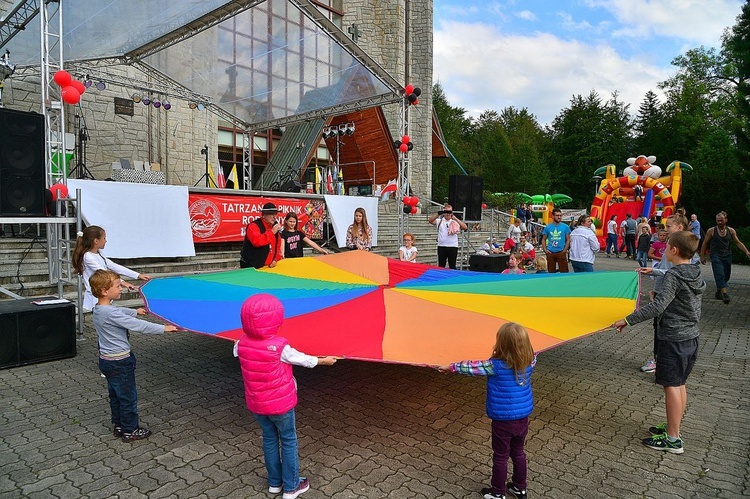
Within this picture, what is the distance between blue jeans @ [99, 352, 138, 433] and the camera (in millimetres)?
3264

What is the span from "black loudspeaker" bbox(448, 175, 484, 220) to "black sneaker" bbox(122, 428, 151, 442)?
920 cm

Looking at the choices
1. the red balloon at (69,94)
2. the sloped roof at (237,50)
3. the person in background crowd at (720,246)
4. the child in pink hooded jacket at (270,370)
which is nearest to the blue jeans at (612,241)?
the person in background crowd at (720,246)

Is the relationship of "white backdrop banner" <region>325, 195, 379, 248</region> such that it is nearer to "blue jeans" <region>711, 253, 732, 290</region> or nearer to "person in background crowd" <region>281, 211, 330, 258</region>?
"person in background crowd" <region>281, 211, 330, 258</region>

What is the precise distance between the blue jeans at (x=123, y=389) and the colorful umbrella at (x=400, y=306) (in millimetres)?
529

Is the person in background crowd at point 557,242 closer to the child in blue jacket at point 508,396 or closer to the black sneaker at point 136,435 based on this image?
the child in blue jacket at point 508,396

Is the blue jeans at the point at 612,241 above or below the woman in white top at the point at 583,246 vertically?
below

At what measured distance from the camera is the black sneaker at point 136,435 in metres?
3.32

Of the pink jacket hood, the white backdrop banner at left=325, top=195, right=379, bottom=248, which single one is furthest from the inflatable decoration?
the pink jacket hood

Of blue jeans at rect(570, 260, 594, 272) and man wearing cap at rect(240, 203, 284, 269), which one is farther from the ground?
man wearing cap at rect(240, 203, 284, 269)

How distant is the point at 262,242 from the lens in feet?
19.2

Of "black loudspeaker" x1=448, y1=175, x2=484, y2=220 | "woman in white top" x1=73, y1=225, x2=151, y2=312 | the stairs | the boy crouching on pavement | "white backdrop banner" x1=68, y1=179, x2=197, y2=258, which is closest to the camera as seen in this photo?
the boy crouching on pavement

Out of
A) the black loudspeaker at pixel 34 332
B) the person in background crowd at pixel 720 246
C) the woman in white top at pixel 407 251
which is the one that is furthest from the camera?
the person in background crowd at pixel 720 246

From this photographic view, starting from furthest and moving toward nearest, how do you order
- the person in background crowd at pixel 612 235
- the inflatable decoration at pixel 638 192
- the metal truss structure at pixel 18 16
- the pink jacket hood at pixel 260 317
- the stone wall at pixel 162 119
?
1. the inflatable decoration at pixel 638 192
2. the person in background crowd at pixel 612 235
3. the stone wall at pixel 162 119
4. the metal truss structure at pixel 18 16
5. the pink jacket hood at pixel 260 317

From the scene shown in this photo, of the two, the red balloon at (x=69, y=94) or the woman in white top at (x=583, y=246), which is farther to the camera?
the woman in white top at (x=583, y=246)
